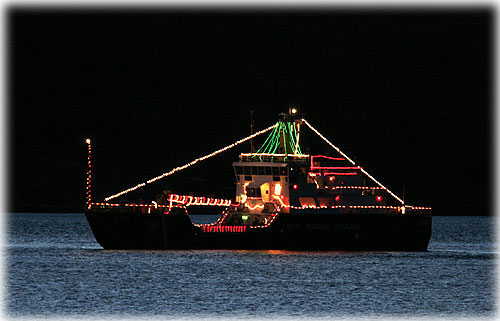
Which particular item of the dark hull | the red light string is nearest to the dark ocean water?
the dark hull

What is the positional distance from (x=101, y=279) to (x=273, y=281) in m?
11.0

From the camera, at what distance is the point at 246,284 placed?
7119 centimetres

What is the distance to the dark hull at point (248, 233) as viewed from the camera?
91.2 meters

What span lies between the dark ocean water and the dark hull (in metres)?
0.91

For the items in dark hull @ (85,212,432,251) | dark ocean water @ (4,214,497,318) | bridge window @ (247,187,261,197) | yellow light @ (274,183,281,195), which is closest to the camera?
dark ocean water @ (4,214,497,318)

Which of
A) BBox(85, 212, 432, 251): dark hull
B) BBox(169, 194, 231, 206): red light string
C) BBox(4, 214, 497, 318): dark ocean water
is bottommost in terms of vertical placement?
BBox(4, 214, 497, 318): dark ocean water

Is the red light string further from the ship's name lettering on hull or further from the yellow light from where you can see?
the yellow light

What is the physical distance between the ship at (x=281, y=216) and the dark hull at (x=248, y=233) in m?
0.08

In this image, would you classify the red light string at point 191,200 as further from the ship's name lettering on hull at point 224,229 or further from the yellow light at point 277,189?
the yellow light at point 277,189

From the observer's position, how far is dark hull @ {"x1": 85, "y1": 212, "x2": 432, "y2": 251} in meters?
91.2

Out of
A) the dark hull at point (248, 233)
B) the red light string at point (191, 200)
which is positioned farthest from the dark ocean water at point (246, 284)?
the red light string at point (191, 200)

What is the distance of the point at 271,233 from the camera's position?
9112 centimetres

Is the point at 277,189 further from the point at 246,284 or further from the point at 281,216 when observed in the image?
the point at 246,284

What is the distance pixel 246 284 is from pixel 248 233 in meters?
20.5
